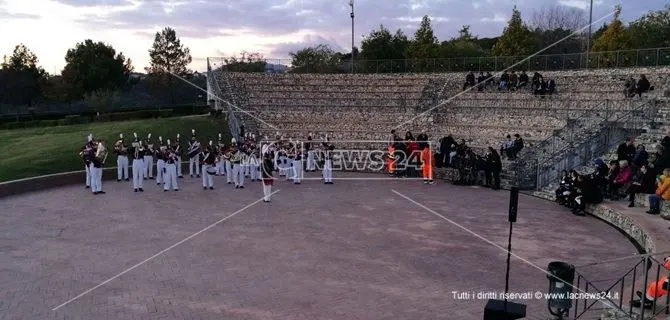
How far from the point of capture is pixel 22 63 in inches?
2425

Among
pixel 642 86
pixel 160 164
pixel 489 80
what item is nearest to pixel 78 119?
pixel 160 164

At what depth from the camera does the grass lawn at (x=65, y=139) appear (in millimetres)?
24391

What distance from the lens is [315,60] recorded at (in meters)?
55.2

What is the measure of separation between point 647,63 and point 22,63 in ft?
204

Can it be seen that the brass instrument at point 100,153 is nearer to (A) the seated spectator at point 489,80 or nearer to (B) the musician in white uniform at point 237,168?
(B) the musician in white uniform at point 237,168

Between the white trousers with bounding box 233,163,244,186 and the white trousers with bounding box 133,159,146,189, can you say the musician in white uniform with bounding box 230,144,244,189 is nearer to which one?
the white trousers with bounding box 233,163,244,186

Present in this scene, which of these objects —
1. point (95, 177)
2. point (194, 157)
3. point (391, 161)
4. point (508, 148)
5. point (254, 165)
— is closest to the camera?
point (95, 177)

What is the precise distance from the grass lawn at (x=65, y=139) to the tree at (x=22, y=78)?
2137cm

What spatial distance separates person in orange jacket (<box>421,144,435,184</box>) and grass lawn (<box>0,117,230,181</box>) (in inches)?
463

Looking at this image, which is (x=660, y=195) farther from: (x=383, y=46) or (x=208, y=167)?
(x=383, y=46)

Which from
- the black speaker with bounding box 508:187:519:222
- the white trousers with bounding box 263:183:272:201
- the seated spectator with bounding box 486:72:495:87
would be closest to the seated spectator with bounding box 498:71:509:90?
the seated spectator with bounding box 486:72:495:87

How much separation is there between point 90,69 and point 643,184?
6081 centimetres

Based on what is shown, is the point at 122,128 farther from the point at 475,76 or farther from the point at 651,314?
the point at 651,314

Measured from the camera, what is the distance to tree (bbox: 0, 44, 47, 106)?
186ft
